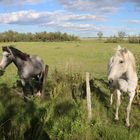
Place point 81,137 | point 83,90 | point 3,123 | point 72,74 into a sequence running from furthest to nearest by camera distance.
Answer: point 72,74 < point 83,90 < point 3,123 < point 81,137

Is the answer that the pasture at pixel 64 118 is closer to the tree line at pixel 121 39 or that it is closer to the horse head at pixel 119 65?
the horse head at pixel 119 65

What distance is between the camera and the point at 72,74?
40.7ft

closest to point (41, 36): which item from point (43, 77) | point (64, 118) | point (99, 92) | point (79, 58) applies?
point (79, 58)

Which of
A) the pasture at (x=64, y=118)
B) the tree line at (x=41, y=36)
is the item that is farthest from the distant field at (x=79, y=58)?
the tree line at (x=41, y=36)

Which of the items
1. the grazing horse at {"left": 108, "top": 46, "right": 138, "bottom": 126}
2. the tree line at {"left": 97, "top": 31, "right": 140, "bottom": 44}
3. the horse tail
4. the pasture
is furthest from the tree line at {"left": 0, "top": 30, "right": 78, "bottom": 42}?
the grazing horse at {"left": 108, "top": 46, "right": 138, "bottom": 126}

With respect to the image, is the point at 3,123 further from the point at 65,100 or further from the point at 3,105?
the point at 65,100

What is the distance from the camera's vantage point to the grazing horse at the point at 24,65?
11.5 m

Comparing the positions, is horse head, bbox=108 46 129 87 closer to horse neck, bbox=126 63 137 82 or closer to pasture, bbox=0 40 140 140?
horse neck, bbox=126 63 137 82

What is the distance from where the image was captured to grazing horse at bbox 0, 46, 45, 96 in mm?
11453

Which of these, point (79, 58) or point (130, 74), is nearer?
point (130, 74)

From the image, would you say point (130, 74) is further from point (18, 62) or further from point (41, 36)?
point (41, 36)

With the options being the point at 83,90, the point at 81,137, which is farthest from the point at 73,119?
the point at 83,90

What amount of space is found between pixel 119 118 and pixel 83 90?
2196 mm

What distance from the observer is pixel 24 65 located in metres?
11.8
